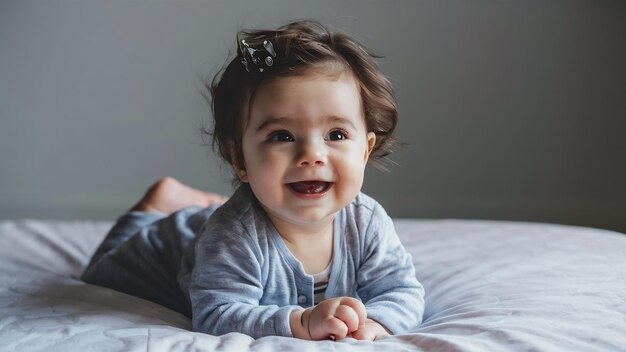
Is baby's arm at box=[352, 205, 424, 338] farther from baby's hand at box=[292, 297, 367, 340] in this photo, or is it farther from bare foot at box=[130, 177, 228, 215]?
bare foot at box=[130, 177, 228, 215]

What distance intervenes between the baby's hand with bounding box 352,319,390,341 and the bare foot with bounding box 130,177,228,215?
2.47 ft

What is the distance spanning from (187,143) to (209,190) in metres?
0.17

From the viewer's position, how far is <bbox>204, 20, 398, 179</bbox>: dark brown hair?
1.12 meters

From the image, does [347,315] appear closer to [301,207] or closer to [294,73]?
[301,207]

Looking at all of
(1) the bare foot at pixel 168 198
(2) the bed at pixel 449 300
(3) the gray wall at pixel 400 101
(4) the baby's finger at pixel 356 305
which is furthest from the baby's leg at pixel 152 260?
(3) the gray wall at pixel 400 101

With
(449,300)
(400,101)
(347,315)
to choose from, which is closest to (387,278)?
(449,300)

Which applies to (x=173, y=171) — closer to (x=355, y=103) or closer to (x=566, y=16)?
(x=566, y=16)

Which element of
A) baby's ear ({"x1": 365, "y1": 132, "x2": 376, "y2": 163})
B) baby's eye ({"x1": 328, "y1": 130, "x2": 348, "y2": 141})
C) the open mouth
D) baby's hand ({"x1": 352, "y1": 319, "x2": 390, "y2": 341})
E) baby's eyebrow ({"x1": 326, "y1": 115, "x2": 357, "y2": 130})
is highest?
baby's eyebrow ({"x1": 326, "y1": 115, "x2": 357, "y2": 130})

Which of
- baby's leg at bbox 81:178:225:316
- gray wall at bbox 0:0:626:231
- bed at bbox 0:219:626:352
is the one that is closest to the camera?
bed at bbox 0:219:626:352

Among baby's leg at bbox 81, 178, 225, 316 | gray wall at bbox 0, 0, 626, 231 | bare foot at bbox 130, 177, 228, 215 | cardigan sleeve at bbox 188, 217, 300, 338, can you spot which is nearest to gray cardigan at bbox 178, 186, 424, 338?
cardigan sleeve at bbox 188, 217, 300, 338

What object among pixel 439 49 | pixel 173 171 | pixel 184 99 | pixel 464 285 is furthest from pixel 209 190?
pixel 464 285

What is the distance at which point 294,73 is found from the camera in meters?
1.10

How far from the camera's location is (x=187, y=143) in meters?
2.84

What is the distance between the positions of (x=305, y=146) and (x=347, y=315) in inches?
8.4
